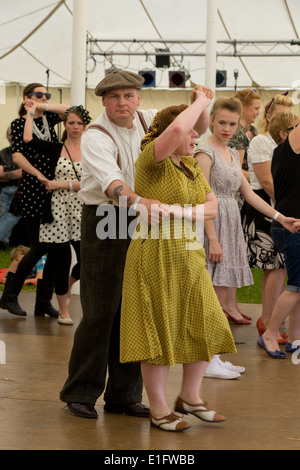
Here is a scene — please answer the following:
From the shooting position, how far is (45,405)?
425cm

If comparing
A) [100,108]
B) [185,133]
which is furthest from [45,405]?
[100,108]

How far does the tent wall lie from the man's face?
16.5 m

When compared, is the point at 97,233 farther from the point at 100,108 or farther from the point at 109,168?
the point at 100,108

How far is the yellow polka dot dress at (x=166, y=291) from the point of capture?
3.74 m

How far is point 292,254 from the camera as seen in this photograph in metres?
5.79

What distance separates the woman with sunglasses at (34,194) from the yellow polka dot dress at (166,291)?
348 cm

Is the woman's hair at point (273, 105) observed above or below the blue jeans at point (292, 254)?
above

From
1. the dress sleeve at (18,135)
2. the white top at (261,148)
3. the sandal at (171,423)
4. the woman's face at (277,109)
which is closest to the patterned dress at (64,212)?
the dress sleeve at (18,135)

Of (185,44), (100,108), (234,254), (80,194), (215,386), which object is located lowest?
(215,386)

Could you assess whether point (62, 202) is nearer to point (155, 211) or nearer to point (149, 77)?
point (155, 211)

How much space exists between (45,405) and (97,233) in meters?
0.94

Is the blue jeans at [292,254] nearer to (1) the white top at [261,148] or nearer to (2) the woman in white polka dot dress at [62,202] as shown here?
(1) the white top at [261,148]

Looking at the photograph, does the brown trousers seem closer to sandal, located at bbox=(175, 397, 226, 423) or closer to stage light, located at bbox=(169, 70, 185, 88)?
sandal, located at bbox=(175, 397, 226, 423)

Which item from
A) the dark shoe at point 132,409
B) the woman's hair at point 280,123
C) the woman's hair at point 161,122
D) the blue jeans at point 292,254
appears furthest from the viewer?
the woman's hair at point 280,123
